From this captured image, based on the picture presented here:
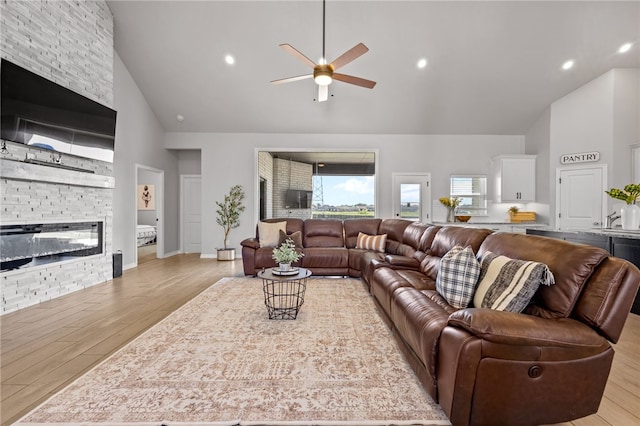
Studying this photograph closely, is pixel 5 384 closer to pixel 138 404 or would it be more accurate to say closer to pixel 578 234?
pixel 138 404

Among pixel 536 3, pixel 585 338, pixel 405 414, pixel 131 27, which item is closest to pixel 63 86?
pixel 131 27

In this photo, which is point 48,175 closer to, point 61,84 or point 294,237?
point 61,84

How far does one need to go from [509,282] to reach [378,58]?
15.4ft

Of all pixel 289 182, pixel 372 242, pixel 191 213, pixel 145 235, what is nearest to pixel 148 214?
pixel 145 235

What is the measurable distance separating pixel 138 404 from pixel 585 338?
2.37 m

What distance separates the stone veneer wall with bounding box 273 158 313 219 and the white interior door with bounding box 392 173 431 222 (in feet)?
8.26

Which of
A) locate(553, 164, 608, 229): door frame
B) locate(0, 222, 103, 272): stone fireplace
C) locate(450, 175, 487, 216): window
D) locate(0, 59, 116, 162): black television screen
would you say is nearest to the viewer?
locate(0, 59, 116, 162): black television screen

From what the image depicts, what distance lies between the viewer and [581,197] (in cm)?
555

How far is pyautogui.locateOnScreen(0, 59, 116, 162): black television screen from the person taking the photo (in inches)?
125

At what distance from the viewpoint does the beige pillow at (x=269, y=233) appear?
16.7ft

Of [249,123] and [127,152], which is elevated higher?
[249,123]

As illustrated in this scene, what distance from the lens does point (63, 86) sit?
3.89 meters

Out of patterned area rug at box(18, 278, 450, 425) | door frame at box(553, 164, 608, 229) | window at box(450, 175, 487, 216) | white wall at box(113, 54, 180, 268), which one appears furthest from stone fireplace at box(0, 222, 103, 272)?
door frame at box(553, 164, 608, 229)

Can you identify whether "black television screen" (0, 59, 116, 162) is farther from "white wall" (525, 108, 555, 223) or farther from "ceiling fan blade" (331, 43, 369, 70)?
"white wall" (525, 108, 555, 223)
